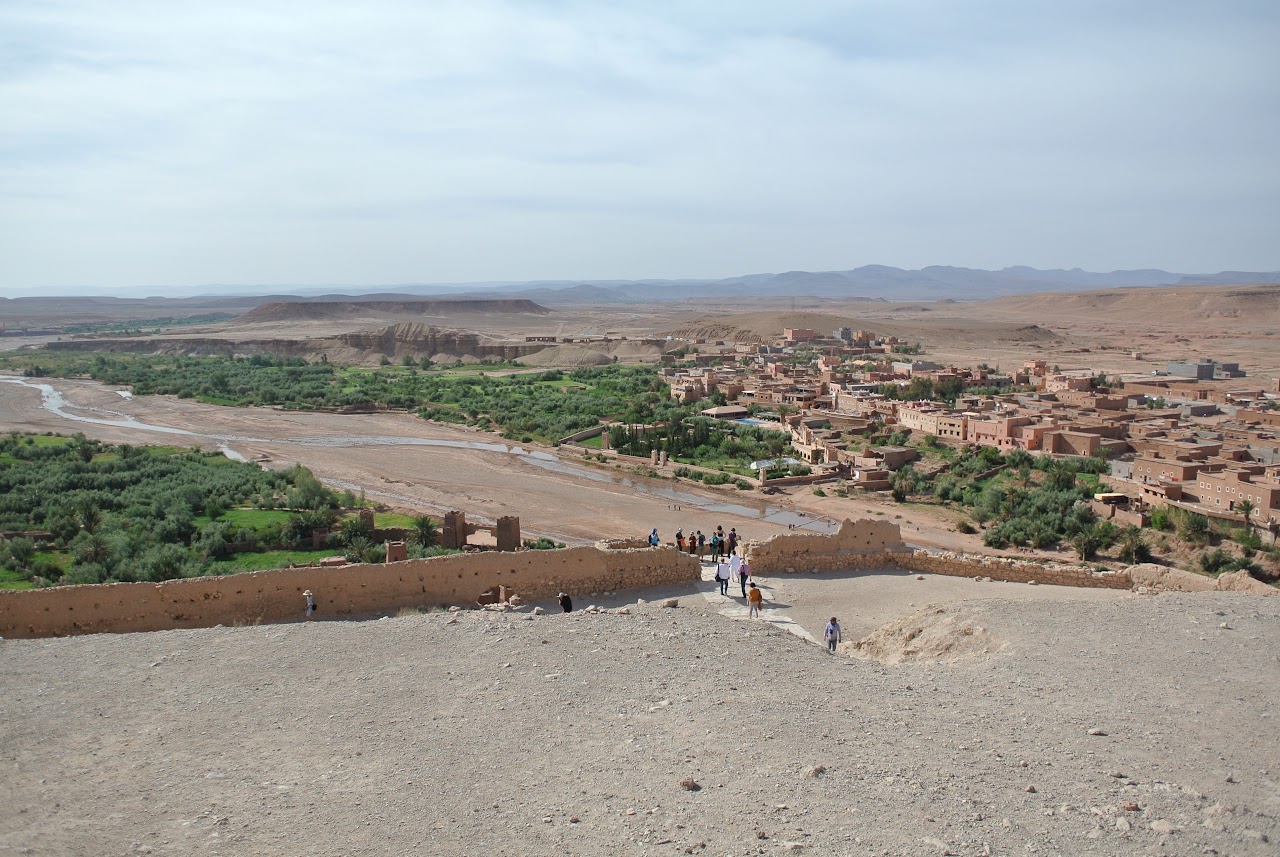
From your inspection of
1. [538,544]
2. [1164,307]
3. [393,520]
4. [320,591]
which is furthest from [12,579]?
[1164,307]

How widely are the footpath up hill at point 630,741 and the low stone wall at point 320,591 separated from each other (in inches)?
36.1

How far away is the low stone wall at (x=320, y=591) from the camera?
32.3ft

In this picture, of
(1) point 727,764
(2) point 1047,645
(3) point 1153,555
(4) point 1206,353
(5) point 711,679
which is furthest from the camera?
(4) point 1206,353

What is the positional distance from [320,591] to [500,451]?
102 feet

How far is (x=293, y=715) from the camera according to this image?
7.33 m

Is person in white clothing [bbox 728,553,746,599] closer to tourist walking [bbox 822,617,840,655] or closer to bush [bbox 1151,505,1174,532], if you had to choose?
tourist walking [bbox 822,617,840,655]

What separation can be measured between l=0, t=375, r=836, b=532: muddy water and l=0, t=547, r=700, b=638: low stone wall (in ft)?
53.2

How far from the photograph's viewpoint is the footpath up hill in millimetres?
5629

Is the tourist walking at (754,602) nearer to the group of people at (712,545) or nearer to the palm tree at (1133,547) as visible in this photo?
the group of people at (712,545)

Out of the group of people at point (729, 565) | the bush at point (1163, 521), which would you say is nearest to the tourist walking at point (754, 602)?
the group of people at point (729, 565)

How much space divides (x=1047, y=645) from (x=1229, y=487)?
2074cm

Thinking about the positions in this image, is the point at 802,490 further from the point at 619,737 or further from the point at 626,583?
the point at 619,737

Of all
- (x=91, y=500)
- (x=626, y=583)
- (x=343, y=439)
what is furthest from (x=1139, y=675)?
(x=343, y=439)

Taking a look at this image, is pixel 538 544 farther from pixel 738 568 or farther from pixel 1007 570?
pixel 1007 570
